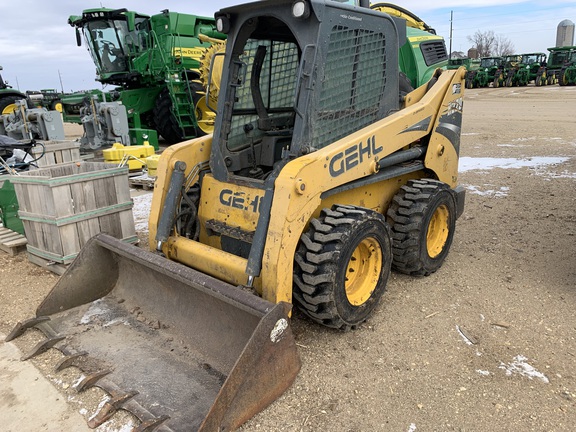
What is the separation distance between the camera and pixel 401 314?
12.0 feet

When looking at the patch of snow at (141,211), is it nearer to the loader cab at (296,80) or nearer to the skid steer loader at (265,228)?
the skid steer loader at (265,228)

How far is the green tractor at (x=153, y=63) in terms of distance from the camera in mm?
12172

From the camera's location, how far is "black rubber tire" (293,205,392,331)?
3.00 metres

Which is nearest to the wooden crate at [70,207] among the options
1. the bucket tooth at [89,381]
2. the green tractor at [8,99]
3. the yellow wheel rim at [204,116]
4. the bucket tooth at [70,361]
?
the bucket tooth at [70,361]

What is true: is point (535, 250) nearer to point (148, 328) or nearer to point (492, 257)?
point (492, 257)

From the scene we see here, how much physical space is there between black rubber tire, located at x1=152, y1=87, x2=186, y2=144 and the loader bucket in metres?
9.65

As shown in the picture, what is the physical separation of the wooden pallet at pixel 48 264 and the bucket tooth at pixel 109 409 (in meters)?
2.16

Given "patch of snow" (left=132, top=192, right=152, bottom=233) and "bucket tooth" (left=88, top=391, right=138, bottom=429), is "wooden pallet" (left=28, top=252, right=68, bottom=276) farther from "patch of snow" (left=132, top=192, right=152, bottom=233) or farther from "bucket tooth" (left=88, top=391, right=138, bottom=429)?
"bucket tooth" (left=88, top=391, right=138, bottom=429)

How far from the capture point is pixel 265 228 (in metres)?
3.00

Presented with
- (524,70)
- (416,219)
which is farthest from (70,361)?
(524,70)

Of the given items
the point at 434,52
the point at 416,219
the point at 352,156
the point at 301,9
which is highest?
the point at 301,9

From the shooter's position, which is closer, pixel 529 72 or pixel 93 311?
pixel 93 311

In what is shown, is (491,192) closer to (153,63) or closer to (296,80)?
(296,80)

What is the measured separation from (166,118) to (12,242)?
8490 mm
